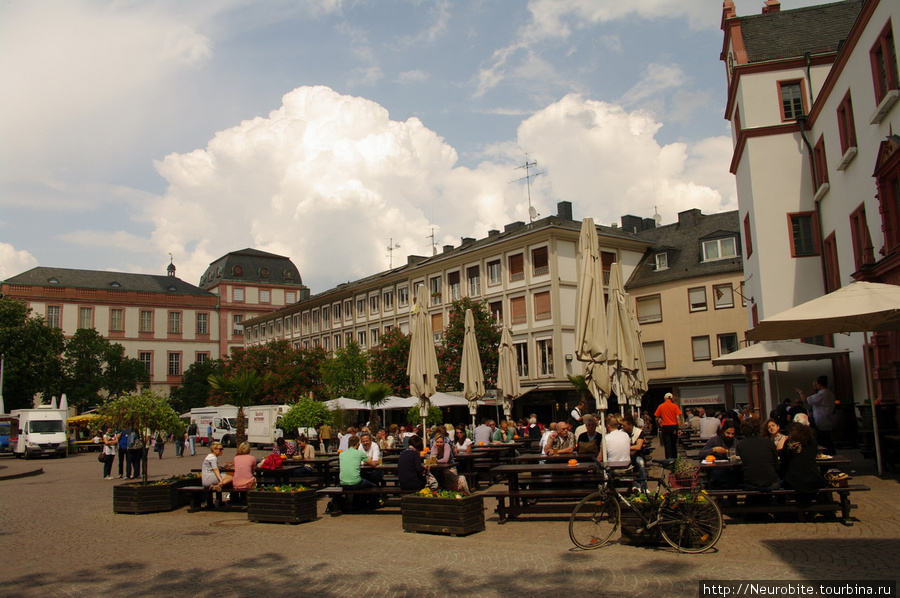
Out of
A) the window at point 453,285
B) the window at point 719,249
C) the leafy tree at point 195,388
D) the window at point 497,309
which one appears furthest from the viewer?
the leafy tree at point 195,388

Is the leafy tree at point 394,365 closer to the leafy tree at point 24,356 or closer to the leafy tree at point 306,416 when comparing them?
the leafy tree at point 306,416

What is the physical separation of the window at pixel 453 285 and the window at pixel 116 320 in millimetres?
51387

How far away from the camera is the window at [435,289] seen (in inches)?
2067

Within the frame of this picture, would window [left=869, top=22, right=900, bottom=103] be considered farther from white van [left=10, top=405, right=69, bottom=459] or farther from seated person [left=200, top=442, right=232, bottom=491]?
white van [left=10, top=405, right=69, bottom=459]

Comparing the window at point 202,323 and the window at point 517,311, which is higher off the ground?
the window at point 202,323

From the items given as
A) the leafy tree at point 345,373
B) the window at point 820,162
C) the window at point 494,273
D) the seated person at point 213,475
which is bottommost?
the seated person at point 213,475

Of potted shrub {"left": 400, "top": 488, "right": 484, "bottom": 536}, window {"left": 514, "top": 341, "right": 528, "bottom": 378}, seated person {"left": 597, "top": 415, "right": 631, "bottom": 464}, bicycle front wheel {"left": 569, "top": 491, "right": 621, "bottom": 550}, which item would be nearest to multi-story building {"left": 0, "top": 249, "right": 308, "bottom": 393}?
window {"left": 514, "top": 341, "right": 528, "bottom": 378}

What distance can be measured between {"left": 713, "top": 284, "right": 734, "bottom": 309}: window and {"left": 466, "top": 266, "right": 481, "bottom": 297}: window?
588 inches

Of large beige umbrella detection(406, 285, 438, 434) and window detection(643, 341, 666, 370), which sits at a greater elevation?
window detection(643, 341, 666, 370)

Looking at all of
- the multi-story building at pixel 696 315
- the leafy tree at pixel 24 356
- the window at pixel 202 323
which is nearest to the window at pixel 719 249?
the multi-story building at pixel 696 315

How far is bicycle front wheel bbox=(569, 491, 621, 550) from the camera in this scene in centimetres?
860

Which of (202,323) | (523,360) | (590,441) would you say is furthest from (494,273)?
(202,323)

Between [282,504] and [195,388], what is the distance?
7443cm

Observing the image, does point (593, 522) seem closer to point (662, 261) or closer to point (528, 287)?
point (528, 287)
